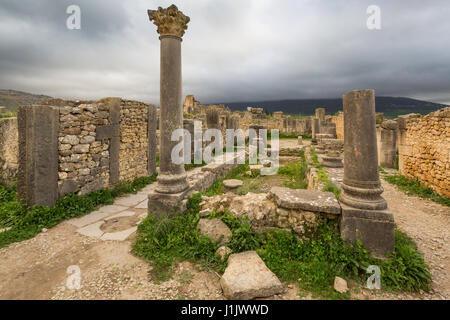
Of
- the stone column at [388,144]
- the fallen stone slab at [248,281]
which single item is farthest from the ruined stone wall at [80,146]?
the stone column at [388,144]

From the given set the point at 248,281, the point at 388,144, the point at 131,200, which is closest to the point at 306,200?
the point at 248,281

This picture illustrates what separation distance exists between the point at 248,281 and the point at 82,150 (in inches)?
201

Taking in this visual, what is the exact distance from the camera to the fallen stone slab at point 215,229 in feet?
10.9

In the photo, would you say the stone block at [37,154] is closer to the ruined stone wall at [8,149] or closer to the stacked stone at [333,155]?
the ruined stone wall at [8,149]

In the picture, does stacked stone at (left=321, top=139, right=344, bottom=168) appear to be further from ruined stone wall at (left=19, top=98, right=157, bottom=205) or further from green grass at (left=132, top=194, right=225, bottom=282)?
ruined stone wall at (left=19, top=98, right=157, bottom=205)

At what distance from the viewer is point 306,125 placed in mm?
24625

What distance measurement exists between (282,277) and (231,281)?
0.72 m

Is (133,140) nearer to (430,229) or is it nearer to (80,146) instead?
(80,146)

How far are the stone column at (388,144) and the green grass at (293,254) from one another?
8.52 meters

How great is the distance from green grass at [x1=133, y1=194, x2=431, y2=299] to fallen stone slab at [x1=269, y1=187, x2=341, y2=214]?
28 centimetres

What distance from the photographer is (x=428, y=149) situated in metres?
6.39

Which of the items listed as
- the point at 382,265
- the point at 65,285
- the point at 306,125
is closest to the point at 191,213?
the point at 65,285

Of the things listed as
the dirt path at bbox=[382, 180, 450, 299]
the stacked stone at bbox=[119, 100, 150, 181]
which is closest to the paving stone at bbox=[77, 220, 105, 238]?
the stacked stone at bbox=[119, 100, 150, 181]

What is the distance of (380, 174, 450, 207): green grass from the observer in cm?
546
